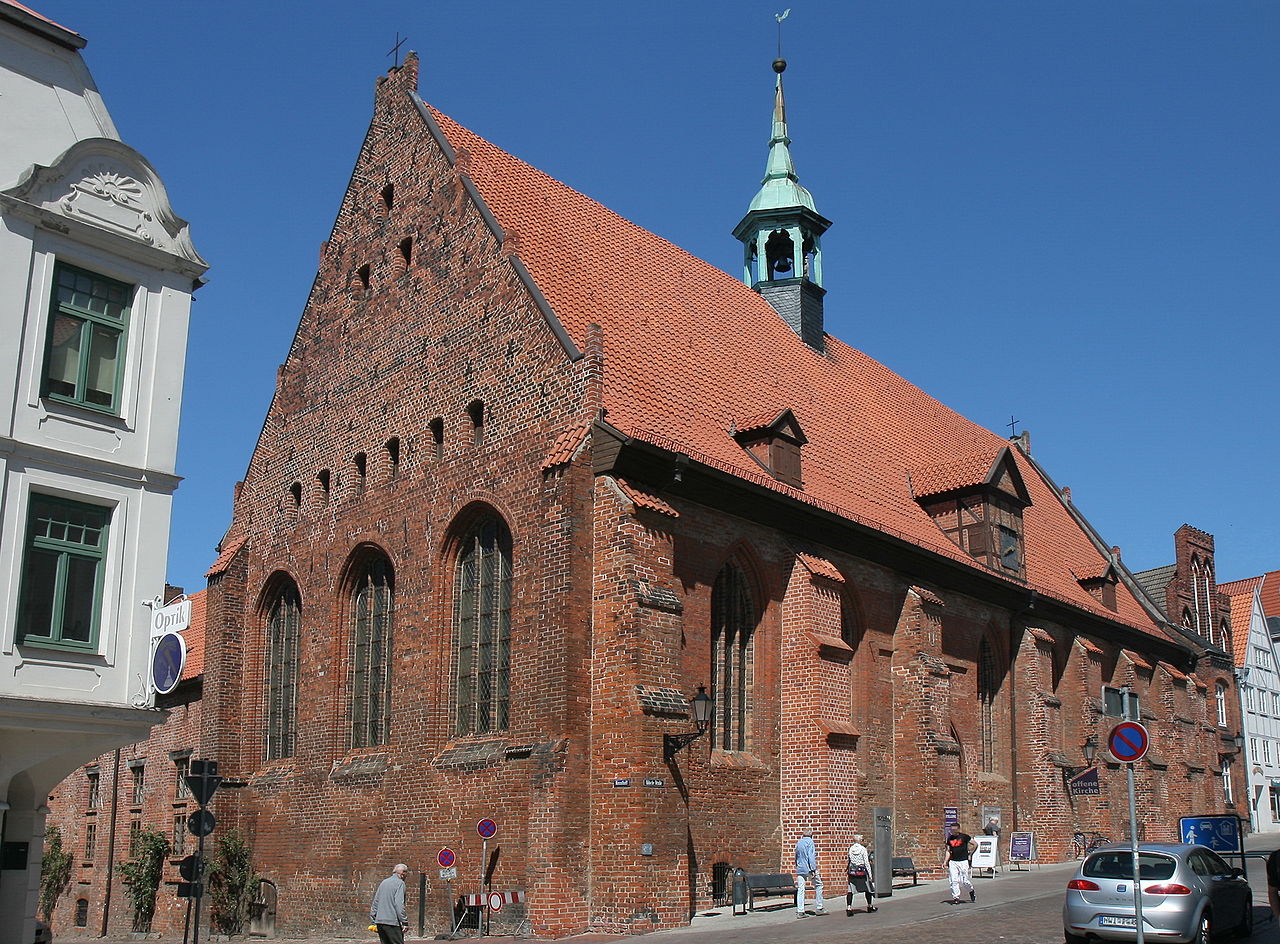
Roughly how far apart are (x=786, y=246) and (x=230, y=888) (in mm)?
21999

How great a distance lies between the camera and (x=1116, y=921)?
16.8 m

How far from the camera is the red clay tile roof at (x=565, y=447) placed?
877 inches

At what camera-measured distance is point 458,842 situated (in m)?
22.7

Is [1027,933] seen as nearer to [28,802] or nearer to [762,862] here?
[762,862]

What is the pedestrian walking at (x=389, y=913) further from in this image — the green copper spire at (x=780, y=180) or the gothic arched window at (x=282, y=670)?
the green copper spire at (x=780, y=180)

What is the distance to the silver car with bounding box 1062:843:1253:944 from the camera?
16.7 m

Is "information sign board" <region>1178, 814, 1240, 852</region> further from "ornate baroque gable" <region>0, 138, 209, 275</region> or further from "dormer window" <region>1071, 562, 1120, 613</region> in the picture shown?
"ornate baroque gable" <region>0, 138, 209, 275</region>

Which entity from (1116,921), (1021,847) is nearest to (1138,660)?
(1021,847)

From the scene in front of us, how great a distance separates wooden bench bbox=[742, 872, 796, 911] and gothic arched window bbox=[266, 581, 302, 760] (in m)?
10.6

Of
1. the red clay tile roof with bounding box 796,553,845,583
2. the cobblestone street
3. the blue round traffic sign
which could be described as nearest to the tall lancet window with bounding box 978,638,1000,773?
the cobblestone street

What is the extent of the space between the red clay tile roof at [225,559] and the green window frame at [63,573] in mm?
14970

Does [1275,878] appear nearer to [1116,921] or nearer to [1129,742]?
[1129,742]

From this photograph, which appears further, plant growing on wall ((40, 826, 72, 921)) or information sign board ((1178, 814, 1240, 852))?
plant growing on wall ((40, 826, 72, 921))

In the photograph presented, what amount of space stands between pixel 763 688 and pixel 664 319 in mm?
8138
